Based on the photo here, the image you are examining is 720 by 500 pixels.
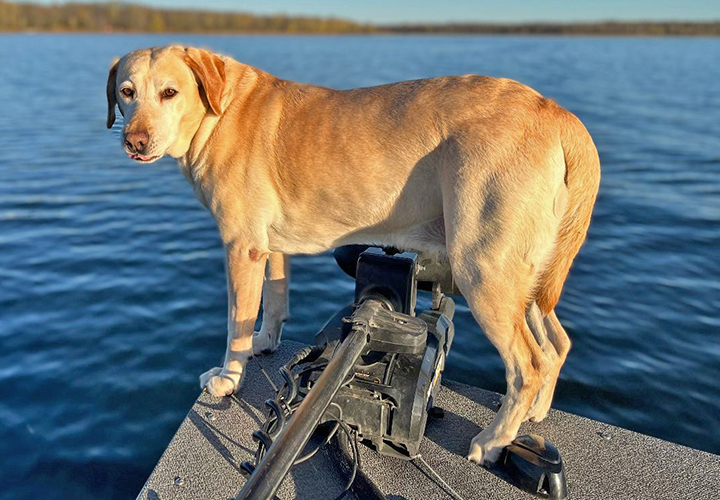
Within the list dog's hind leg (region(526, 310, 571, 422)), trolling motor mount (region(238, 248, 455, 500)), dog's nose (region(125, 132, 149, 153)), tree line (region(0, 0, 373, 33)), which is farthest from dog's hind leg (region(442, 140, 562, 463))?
tree line (region(0, 0, 373, 33))

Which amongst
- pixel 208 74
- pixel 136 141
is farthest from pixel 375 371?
pixel 208 74

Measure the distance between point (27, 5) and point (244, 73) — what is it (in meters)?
136

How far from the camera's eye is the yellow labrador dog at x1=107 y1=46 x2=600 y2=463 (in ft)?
9.25

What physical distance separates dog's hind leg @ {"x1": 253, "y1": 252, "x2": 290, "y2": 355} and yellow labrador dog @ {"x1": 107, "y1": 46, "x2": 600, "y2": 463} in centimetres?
34

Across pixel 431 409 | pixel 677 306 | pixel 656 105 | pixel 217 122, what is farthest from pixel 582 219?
pixel 656 105

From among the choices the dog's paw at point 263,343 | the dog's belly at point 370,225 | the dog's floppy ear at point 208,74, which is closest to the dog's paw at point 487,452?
the dog's belly at point 370,225

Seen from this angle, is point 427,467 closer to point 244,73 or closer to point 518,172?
point 518,172

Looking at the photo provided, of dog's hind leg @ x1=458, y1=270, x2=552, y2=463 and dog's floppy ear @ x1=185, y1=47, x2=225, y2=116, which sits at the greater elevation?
dog's floppy ear @ x1=185, y1=47, x2=225, y2=116

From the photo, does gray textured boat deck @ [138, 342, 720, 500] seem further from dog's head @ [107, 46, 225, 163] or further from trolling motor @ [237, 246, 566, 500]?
dog's head @ [107, 46, 225, 163]

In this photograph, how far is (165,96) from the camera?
3.37m

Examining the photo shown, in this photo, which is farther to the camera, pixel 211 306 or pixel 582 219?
pixel 211 306

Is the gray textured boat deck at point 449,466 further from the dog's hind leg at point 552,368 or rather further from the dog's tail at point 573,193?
the dog's tail at point 573,193

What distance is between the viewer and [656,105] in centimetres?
1925

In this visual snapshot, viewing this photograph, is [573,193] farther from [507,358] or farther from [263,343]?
[263,343]
